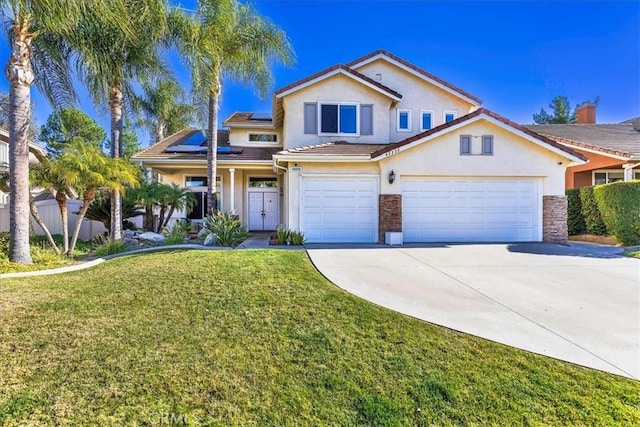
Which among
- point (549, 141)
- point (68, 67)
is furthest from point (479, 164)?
point (68, 67)

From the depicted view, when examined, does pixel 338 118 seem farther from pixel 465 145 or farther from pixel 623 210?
pixel 623 210

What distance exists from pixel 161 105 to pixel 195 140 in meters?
2.98

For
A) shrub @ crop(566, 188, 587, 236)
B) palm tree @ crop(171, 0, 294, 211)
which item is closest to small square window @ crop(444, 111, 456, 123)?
shrub @ crop(566, 188, 587, 236)

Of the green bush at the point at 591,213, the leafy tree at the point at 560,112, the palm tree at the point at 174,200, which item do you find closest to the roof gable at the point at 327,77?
the palm tree at the point at 174,200

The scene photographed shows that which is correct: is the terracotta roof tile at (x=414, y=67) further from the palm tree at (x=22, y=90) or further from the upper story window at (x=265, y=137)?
the palm tree at (x=22, y=90)

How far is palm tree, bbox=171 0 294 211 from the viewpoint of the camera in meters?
11.8

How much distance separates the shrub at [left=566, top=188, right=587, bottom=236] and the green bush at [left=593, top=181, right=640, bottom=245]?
1.76m

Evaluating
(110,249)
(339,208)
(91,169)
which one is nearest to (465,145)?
(339,208)

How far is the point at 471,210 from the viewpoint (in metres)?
12.6

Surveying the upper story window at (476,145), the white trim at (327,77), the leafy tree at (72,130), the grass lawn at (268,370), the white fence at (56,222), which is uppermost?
the leafy tree at (72,130)

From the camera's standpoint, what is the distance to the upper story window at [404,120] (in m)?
15.9

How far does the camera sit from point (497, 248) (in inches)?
432

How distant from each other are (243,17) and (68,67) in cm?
638

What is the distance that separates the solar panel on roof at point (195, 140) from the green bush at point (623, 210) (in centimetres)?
1849
